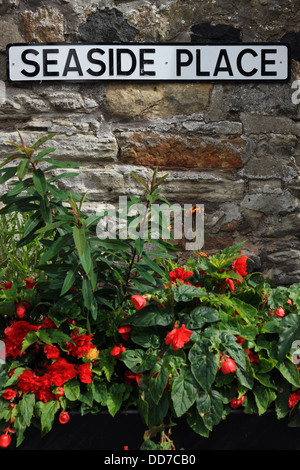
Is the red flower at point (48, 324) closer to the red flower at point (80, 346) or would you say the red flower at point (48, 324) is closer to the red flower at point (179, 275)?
the red flower at point (80, 346)

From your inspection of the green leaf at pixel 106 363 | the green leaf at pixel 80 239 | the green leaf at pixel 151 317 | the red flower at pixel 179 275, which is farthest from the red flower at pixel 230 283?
the green leaf at pixel 80 239

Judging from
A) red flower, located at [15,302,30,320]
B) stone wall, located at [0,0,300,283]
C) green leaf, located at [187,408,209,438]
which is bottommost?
green leaf, located at [187,408,209,438]

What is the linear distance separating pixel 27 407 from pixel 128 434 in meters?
0.34

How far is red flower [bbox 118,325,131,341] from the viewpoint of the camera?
1.52 metres

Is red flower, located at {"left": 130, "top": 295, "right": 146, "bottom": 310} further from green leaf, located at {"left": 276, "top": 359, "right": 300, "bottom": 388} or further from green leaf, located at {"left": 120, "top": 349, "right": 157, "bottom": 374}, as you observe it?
green leaf, located at {"left": 276, "top": 359, "right": 300, "bottom": 388}

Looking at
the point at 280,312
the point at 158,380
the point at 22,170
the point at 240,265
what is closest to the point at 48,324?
the point at 158,380

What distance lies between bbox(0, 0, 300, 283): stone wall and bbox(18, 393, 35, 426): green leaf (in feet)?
3.59

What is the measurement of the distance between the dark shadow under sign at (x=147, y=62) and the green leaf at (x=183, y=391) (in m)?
1.48

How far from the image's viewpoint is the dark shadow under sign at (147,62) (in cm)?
214

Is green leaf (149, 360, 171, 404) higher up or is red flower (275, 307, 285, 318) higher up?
red flower (275, 307, 285, 318)

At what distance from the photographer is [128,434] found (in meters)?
1.43

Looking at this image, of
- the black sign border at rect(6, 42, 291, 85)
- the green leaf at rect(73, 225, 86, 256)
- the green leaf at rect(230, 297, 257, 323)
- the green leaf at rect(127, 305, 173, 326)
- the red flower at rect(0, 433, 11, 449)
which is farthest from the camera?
the black sign border at rect(6, 42, 291, 85)

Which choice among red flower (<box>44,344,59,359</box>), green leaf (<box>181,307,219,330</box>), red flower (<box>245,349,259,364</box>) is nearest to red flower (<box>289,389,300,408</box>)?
red flower (<box>245,349,259,364</box>)

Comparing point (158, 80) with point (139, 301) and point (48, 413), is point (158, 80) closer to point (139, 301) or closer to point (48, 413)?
point (139, 301)
